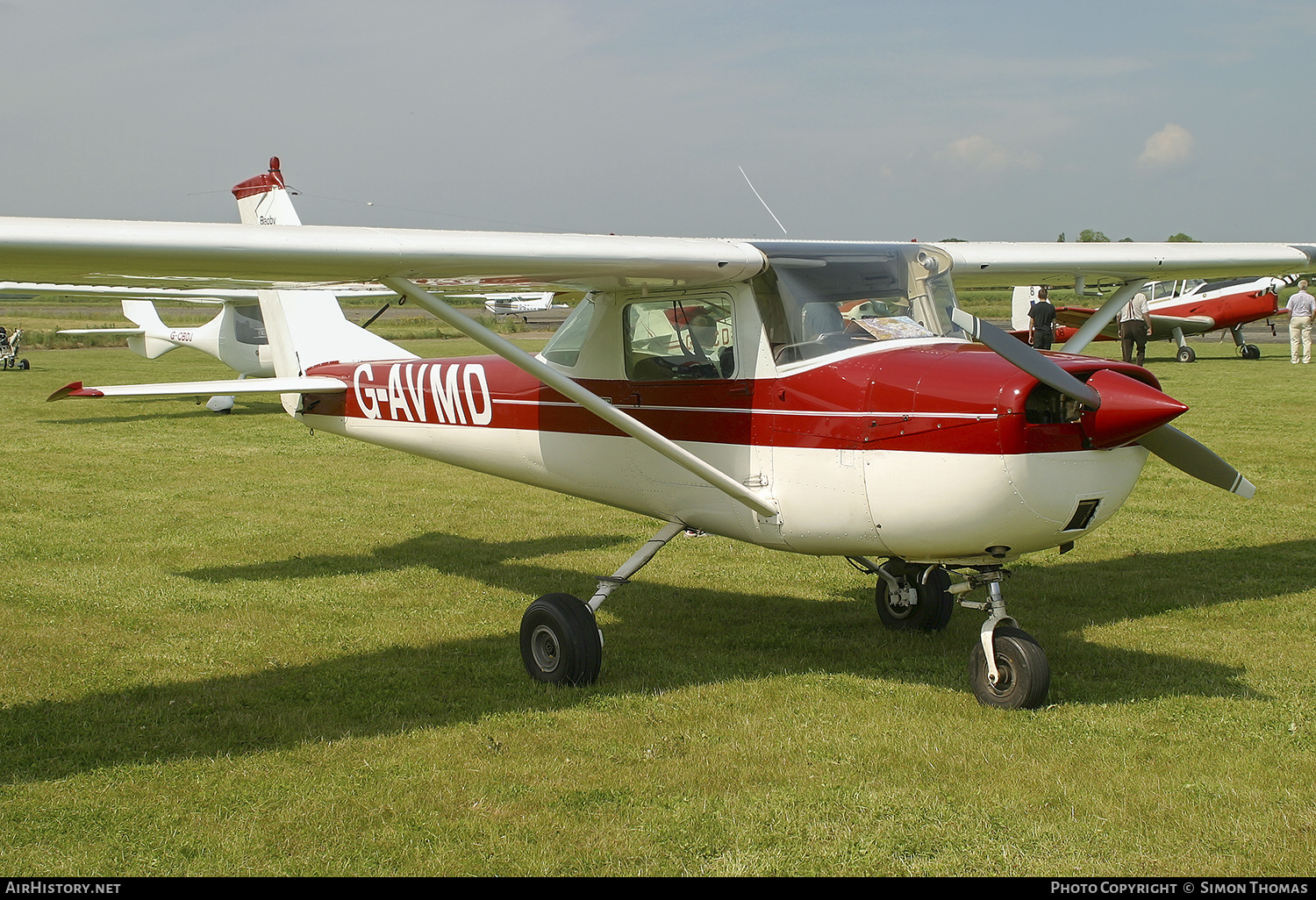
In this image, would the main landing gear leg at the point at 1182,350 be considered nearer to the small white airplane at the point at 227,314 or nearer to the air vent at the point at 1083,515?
the small white airplane at the point at 227,314

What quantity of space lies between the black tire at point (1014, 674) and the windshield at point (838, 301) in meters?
1.55

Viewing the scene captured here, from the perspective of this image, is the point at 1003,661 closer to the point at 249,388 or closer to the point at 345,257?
the point at 345,257

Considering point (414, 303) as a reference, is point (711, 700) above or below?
below

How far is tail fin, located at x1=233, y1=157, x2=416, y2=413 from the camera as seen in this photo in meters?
8.84

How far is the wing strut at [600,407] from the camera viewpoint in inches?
206

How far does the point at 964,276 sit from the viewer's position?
724 centimetres

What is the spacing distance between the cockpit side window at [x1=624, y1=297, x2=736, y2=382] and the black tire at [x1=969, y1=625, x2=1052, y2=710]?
6.22 ft

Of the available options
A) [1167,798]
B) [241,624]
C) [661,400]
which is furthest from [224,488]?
[1167,798]

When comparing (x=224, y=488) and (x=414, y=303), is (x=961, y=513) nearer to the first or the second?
(x=414, y=303)

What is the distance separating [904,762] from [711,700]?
46.3 inches

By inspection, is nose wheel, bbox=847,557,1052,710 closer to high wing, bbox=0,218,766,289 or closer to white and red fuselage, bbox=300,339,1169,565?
white and red fuselage, bbox=300,339,1169,565

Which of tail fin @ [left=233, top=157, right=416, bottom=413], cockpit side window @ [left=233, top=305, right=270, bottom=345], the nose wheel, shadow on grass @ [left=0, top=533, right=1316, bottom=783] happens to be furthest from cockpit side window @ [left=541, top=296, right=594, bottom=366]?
cockpit side window @ [left=233, top=305, right=270, bottom=345]

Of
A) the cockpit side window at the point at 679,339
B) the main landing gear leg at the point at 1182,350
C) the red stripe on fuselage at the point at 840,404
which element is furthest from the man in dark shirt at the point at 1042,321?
the cockpit side window at the point at 679,339

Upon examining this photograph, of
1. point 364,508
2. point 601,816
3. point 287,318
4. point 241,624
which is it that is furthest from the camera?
point 364,508
